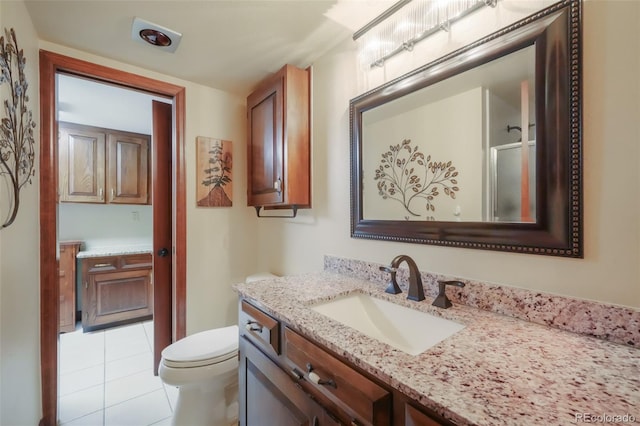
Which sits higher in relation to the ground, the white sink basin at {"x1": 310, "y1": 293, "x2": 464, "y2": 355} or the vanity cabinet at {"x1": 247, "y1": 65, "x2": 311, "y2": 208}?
the vanity cabinet at {"x1": 247, "y1": 65, "x2": 311, "y2": 208}

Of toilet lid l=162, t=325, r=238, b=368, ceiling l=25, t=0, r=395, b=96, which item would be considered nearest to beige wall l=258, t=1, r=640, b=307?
ceiling l=25, t=0, r=395, b=96

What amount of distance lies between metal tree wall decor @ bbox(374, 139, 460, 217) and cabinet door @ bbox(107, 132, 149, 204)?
9.20 ft

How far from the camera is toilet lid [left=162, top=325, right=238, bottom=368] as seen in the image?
1392mm

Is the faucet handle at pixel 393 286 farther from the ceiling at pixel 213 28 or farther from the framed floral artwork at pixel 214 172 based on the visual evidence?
the framed floral artwork at pixel 214 172

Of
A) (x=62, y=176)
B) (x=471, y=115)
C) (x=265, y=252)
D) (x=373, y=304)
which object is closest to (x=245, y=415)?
(x=373, y=304)

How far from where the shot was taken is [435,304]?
0.96 meters

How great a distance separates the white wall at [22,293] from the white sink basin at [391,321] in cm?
112

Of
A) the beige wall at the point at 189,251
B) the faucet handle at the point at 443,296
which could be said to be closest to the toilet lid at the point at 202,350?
the beige wall at the point at 189,251

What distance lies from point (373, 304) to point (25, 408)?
158cm

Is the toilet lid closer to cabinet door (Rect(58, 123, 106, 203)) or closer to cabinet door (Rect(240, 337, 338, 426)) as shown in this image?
cabinet door (Rect(240, 337, 338, 426))

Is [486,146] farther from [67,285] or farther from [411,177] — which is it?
[67,285]

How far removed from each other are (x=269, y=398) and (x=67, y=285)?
2782 millimetres

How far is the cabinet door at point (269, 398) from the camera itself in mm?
823

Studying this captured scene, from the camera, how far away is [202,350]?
1484 millimetres
